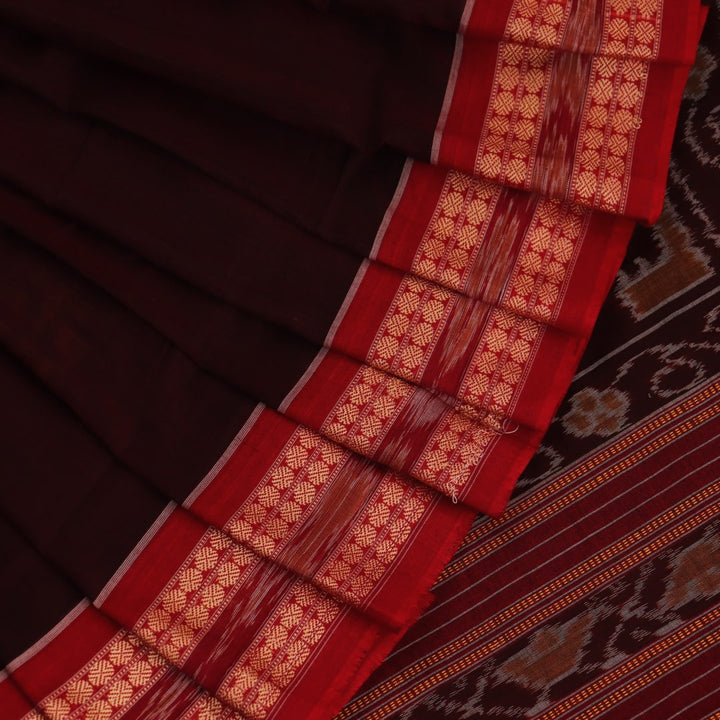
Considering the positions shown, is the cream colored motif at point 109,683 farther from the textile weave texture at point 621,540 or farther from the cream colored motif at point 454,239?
the cream colored motif at point 454,239

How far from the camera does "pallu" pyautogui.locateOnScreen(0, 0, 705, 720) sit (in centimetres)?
80

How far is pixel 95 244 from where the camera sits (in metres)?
0.85

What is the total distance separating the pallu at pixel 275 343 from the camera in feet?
2.62

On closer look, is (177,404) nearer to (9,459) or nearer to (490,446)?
(9,459)

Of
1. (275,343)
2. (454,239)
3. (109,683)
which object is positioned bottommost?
(109,683)

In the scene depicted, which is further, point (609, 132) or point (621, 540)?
point (621, 540)

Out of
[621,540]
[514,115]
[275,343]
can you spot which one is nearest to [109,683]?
[275,343]

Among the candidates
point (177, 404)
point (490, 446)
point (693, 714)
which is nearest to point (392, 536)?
point (490, 446)

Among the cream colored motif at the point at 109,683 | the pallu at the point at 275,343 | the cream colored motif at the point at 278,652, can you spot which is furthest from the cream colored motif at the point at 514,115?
the cream colored motif at the point at 109,683

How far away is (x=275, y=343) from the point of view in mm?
845

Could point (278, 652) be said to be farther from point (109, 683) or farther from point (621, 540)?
point (621, 540)

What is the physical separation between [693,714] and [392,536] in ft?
1.39

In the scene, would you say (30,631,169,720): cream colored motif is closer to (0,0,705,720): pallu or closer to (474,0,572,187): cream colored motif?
(0,0,705,720): pallu

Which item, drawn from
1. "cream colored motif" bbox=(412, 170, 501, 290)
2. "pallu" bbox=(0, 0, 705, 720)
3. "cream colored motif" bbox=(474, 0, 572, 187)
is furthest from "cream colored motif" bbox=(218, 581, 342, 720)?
"cream colored motif" bbox=(474, 0, 572, 187)
